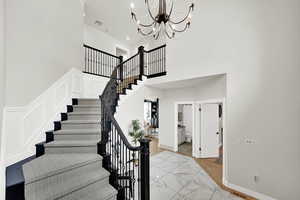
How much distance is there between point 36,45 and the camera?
2385mm

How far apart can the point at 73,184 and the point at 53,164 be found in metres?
0.47

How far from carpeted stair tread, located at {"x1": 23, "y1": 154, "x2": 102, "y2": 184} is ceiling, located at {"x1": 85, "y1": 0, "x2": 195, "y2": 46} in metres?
4.55

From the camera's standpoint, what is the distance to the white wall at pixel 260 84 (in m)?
2.12

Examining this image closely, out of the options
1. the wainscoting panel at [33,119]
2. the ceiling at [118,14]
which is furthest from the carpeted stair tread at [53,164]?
the ceiling at [118,14]

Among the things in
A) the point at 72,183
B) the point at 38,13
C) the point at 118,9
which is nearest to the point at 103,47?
the point at 118,9

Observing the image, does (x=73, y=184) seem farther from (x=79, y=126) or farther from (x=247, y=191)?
(x=247, y=191)

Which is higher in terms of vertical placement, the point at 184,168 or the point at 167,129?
the point at 167,129

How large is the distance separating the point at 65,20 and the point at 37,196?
3.63 m

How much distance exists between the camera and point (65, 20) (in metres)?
3.14

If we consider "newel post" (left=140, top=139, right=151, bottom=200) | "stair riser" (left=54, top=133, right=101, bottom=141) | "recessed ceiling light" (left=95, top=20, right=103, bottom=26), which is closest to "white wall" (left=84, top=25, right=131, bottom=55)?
"recessed ceiling light" (left=95, top=20, right=103, bottom=26)

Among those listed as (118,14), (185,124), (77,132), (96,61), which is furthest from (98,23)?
(185,124)

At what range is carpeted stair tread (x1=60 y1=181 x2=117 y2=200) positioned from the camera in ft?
5.35

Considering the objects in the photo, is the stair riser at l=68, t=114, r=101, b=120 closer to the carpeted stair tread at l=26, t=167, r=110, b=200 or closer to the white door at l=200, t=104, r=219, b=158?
the carpeted stair tread at l=26, t=167, r=110, b=200

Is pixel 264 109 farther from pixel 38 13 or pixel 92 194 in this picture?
pixel 38 13
